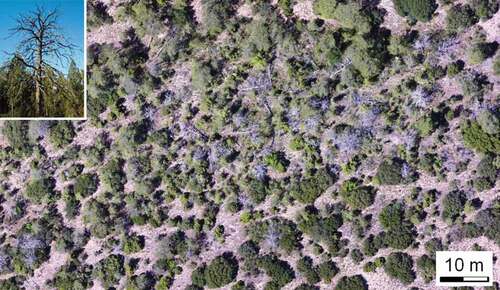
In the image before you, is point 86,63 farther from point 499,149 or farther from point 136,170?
point 499,149

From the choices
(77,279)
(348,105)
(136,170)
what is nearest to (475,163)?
(348,105)

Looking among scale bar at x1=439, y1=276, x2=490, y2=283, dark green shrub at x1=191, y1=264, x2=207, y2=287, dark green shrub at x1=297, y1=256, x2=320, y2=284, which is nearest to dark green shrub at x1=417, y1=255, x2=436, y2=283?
scale bar at x1=439, y1=276, x2=490, y2=283

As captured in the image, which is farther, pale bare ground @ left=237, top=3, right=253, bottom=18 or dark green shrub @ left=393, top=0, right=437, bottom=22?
pale bare ground @ left=237, top=3, right=253, bottom=18

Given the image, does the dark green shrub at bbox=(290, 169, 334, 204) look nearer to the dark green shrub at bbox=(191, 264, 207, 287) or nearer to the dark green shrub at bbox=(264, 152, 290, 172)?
the dark green shrub at bbox=(264, 152, 290, 172)

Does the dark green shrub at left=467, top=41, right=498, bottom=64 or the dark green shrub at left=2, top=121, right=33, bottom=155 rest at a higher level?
the dark green shrub at left=467, top=41, right=498, bottom=64

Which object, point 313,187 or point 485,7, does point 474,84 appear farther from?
point 313,187

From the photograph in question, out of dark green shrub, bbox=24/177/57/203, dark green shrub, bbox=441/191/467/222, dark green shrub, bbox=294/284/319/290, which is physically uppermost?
dark green shrub, bbox=24/177/57/203

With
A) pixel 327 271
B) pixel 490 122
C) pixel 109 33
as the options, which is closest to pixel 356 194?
pixel 327 271
